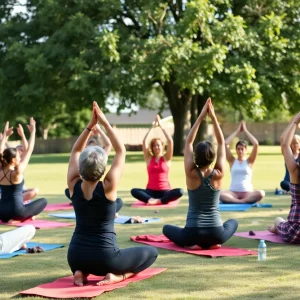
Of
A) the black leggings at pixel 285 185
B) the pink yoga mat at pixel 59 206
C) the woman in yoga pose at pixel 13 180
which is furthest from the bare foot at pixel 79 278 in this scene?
the black leggings at pixel 285 185

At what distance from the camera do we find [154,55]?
1073 inches

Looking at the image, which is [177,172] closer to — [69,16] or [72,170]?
[69,16]

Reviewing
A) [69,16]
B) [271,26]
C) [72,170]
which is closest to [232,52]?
[271,26]

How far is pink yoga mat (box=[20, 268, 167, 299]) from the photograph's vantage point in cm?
522

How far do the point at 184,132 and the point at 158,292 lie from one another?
2743 cm

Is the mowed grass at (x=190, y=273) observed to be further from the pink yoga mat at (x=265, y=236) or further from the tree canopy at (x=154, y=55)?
the tree canopy at (x=154, y=55)

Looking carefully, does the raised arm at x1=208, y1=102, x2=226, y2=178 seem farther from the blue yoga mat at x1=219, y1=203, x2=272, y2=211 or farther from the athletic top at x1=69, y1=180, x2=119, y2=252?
the blue yoga mat at x1=219, y1=203, x2=272, y2=211

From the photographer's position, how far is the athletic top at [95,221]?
5.46 meters

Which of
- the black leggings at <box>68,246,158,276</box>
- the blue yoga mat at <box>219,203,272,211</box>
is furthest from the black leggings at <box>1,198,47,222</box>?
the black leggings at <box>68,246,158,276</box>

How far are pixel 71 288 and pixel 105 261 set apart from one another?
353mm

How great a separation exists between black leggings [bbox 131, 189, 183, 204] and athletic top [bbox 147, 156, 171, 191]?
0.34ft

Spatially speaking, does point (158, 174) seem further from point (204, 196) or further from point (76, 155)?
point (76, 155)

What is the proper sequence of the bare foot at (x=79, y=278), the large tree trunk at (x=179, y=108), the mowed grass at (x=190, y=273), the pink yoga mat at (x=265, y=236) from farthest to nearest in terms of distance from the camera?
1. the large tree trunk at (x=179, y=108)
2. the pink yoga mat at (x=265, y=236)
3. the bare foot at (x=79, y=278)
4. the mowed grass at (x=190, y=273)

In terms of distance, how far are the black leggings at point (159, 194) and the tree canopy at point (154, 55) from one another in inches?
564
